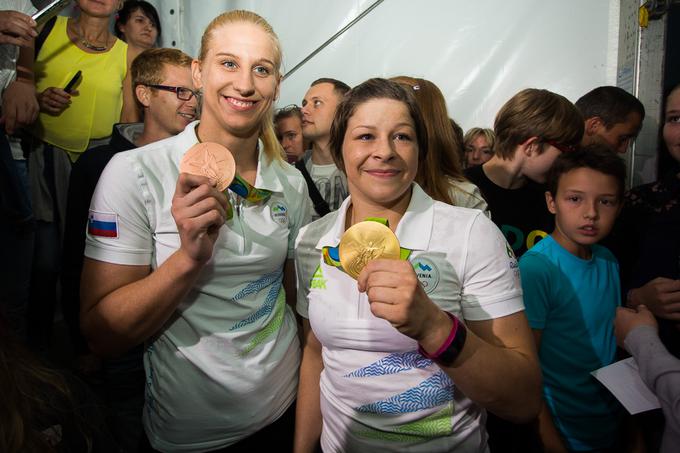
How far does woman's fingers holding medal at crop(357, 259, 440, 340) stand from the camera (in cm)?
90

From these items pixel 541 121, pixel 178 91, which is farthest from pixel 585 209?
pixel 178 91

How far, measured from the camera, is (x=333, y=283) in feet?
4.16

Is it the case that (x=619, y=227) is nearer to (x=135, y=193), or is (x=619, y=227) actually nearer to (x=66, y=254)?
(x=135, y=193)

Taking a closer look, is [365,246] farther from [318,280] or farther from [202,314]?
[202,314]

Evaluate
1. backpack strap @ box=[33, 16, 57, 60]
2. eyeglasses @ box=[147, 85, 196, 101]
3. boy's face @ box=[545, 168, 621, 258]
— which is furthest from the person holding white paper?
backpack strap @ box=[33, 16, 57, 60]

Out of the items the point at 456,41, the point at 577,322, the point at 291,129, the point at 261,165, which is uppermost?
the point at 456,41

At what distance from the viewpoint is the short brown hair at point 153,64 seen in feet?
7.70

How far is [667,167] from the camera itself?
3.28 metres

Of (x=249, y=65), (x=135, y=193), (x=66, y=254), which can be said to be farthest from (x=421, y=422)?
(x=66, y=254)

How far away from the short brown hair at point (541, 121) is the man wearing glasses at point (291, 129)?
6.14 feet

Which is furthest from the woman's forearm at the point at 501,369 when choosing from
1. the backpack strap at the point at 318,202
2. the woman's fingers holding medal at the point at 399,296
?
the backpack strap at the point at 318,202

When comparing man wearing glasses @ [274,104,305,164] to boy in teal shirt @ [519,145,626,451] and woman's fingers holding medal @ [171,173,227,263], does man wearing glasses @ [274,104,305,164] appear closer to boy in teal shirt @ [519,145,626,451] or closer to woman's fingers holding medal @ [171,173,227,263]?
boy in teal shirt @ [519,145,626,451]

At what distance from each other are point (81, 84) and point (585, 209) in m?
2.80

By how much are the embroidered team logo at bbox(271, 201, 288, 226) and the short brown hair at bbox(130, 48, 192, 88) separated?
1.31 metres
